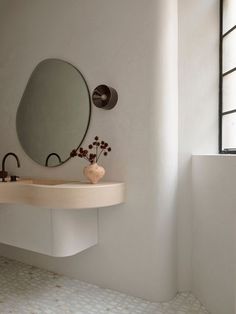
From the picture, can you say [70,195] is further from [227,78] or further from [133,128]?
[227,78]

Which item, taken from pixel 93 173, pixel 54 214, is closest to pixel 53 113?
pixel 93 173

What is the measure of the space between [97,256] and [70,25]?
198cm

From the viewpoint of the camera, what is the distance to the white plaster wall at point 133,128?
1969mm

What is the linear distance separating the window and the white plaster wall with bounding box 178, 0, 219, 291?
0.04 meters

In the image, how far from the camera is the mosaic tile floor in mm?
1896

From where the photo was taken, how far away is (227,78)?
198 centimetres

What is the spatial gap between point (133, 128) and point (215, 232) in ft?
3.06

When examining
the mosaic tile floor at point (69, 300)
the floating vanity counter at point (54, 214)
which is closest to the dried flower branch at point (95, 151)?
the floating vanity counter at point (54, 214)

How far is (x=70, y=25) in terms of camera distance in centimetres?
229

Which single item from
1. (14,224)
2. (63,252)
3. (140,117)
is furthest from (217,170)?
(14,224)

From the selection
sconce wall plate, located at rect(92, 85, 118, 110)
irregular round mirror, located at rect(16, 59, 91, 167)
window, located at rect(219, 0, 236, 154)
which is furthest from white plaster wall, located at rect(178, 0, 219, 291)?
irregular round mirror, located at rect(16, 59, 91, 167)

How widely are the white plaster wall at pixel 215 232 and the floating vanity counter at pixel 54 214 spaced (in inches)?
23.7

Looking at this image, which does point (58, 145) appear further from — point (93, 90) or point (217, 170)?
point (217, 170)

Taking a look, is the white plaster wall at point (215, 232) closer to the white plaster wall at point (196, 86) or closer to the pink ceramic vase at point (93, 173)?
the white plaster wall at point (196, 86)
